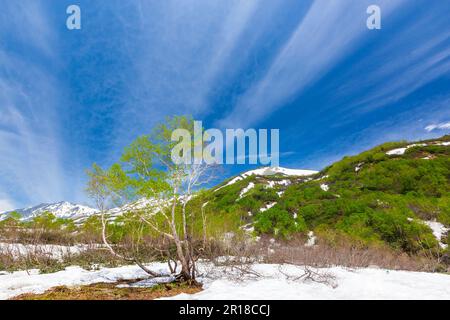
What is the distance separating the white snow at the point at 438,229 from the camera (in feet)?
62.4

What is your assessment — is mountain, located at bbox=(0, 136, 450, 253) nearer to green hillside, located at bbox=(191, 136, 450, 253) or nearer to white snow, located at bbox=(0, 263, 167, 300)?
green hillside, located at bbox=(191, 136, 450, 253)

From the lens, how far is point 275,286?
21.0ft

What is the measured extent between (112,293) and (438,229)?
23.9 meters

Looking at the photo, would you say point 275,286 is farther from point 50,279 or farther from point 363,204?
point 363,204

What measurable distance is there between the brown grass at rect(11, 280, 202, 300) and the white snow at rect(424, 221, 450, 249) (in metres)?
20.6

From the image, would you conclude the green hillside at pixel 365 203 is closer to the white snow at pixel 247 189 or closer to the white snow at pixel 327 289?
the white snow at pixel 247 189

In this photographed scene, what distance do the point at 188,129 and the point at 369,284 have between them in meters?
6.68

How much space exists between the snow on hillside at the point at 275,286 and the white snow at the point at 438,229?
1532 cm

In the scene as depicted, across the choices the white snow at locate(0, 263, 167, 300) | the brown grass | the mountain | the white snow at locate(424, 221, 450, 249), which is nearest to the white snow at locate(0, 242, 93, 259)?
the white snow at locate(0, 263, 167, 300)

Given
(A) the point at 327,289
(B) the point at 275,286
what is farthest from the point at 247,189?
(A) the point at 327,289
